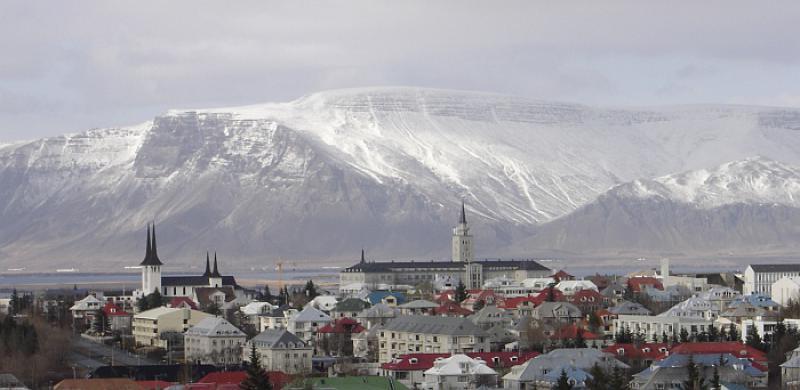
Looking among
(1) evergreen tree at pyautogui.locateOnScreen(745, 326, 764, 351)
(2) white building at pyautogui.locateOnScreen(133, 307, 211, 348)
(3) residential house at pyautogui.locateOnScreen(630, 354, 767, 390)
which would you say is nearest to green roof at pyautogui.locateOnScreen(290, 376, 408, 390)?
(3) residential house at pyautogui.locateOnScreen(630, 354, 767, 390)

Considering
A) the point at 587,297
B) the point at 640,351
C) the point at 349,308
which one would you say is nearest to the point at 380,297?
the point at 349,308

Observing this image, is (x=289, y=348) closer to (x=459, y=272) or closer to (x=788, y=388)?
(x=788, y=388)

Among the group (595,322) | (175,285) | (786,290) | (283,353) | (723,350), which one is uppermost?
(175,285)

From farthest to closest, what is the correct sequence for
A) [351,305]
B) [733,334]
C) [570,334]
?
[351,305] → [570,334] → [733,334]

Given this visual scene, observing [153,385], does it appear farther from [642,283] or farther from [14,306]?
[642,283]

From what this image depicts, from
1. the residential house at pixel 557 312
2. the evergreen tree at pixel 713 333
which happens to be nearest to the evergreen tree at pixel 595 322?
the residential house at pixel 557 312

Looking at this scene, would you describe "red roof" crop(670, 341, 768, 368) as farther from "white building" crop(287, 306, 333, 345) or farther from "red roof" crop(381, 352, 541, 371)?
"white building" crop(287, 306, 333, 345)
